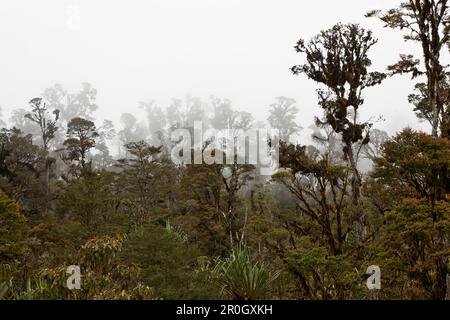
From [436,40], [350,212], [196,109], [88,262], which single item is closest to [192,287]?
[88,262]

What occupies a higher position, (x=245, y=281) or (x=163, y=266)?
(x=163, y=266)

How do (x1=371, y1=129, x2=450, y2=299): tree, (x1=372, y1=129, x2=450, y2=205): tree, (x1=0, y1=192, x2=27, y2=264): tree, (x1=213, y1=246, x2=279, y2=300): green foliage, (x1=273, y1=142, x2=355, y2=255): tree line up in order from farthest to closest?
(x1=0, y1=192, x2=27, y2=264): tree < (x1=273, y1=142, x2=355, y2=255): tree < (x1=213, y1=246, x2=279, y2=300): green foliage < (x1=372, y1=129, x2=450, y2=205): tree < (x1=371, y1=129, x2=450, y2=299): tree

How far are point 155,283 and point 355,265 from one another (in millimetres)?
5254

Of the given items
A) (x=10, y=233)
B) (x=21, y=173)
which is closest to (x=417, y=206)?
(x=10, y=233)

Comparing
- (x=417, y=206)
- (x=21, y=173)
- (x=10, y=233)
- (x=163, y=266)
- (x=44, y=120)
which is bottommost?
(x=163, y=266)

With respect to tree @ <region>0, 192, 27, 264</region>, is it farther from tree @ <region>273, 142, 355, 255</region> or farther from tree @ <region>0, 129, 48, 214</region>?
tree @ <region>273, 142, 355, 255</region>

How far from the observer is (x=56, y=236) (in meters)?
14.9

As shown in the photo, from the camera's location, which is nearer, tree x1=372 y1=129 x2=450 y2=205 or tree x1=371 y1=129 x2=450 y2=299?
tree x1=371 y1=129 x2=450 y2=299

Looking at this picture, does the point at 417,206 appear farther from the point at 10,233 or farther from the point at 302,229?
the point at 10,233

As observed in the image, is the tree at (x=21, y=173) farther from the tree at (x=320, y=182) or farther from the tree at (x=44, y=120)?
the tree at (x=320, y=182)

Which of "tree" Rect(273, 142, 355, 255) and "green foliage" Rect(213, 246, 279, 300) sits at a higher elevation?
"tree" Rect(273, 142, 355, 255)

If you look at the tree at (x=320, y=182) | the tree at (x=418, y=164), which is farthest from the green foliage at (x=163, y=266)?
the tree at (x=418, y=164)

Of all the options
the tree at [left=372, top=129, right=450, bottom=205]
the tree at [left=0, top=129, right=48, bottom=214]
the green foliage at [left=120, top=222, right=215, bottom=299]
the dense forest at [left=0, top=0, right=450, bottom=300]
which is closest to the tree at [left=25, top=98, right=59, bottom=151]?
the tree at [left=0, top=129, right=48, bottom=214]
